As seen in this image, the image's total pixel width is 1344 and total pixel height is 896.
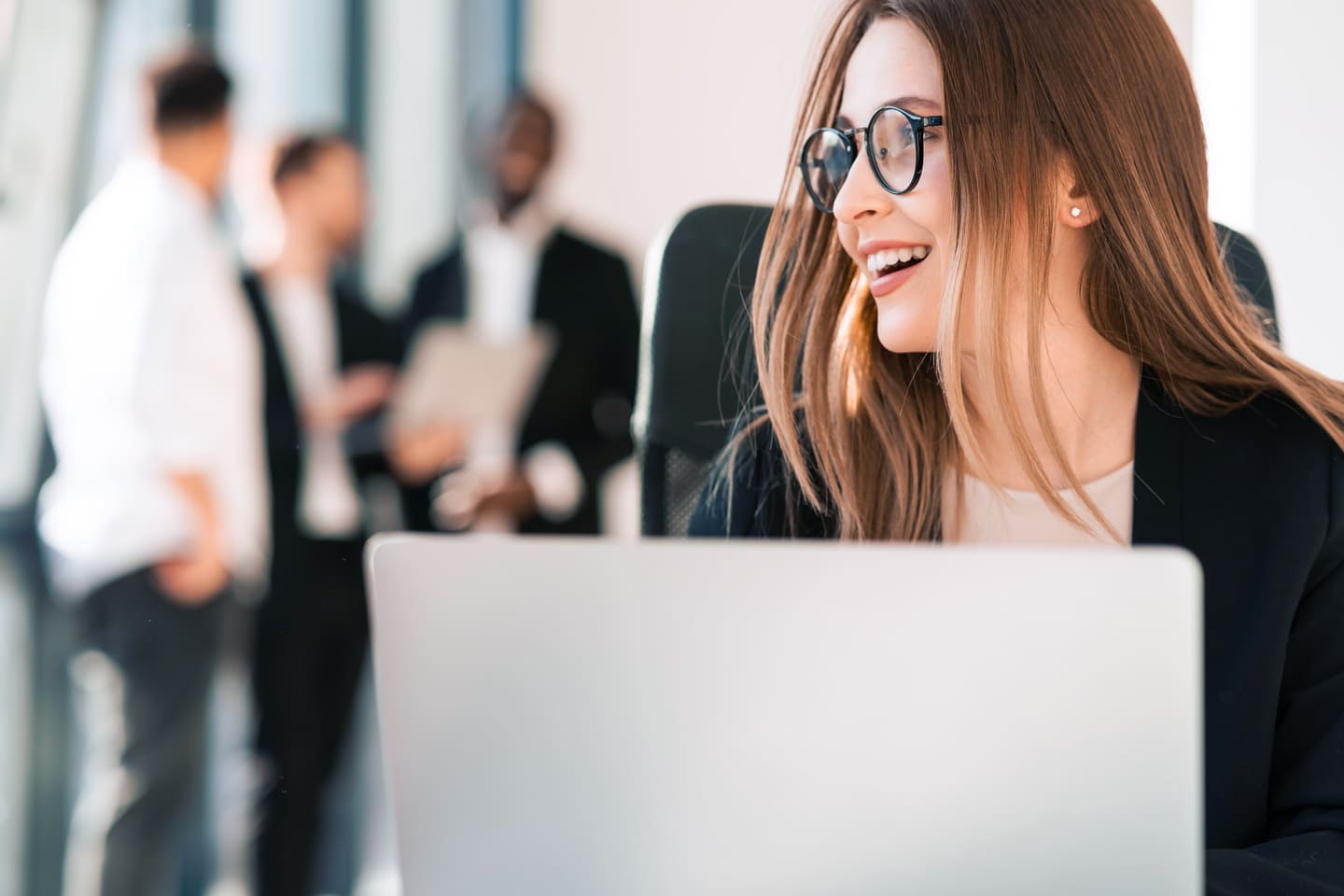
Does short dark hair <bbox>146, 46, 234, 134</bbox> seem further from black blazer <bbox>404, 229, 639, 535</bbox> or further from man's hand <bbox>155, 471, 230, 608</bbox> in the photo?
black blazer <bbox>404, 229, 639, 535</bbox>

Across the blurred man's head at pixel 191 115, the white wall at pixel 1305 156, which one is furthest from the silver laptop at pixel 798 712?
the blurred man's head at pixel 191 115

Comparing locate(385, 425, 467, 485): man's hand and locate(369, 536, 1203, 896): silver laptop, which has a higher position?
locate(369, 536, 1203, 896): silver laptop

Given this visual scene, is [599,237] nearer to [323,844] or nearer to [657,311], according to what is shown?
[323,844]

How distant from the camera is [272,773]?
253 cm

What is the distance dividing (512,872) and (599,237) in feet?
10.2

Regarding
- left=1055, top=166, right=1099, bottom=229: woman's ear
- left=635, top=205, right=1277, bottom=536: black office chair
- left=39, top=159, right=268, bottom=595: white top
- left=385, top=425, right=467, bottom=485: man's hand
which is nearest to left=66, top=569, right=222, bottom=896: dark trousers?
left=39, top=159, right=268, bottom=595: white top

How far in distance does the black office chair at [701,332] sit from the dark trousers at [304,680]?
5.25ft

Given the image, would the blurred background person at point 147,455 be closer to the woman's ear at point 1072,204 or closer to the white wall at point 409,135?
the white wall at point 409,135

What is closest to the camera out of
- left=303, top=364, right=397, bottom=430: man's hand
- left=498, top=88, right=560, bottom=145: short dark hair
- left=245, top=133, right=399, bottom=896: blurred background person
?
left=245, top=133, right=399, bottom=896: blurred background person

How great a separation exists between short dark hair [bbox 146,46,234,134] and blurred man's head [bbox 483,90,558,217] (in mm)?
811

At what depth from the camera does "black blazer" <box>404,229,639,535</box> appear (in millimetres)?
2652

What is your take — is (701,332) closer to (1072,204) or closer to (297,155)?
(1072,204)

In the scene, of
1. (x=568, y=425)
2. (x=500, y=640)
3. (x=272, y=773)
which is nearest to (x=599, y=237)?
(x=568, y=425)

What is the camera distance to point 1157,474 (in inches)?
38.4
